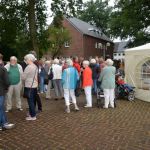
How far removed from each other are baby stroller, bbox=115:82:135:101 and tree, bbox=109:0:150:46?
76.4 feet

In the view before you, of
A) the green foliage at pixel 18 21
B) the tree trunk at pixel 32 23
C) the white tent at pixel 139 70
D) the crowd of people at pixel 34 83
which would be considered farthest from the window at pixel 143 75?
the green foliage at pixel 18 21

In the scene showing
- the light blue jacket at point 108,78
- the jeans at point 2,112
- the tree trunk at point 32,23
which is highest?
the tree trunk at point 32,23

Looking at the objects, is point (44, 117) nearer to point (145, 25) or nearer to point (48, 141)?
point (48, 141)

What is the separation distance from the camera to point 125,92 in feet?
50.3

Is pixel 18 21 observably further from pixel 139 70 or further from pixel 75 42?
pixel 75 42

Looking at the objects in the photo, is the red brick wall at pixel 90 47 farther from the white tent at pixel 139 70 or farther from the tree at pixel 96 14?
the white tent at pixel 139 70

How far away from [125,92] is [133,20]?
2429cm

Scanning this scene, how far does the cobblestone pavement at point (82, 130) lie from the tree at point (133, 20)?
26805 mm

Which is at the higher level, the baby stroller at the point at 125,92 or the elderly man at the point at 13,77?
the elderly man at the point at 13,77

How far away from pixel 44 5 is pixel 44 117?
1682 centimetres

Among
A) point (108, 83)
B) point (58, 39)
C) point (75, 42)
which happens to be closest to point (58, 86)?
point (108, 83)

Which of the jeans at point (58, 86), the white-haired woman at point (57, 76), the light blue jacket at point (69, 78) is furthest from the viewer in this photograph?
the jeans at point (58, 86)

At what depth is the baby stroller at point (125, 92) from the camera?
15.2 metres

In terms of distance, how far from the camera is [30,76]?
10.4 metres
